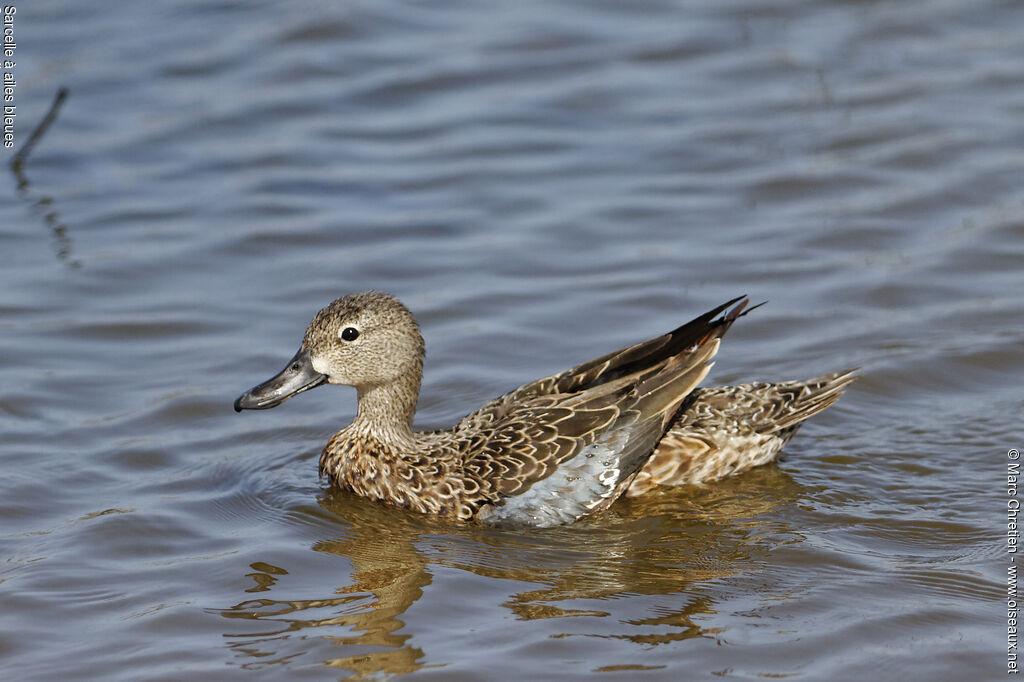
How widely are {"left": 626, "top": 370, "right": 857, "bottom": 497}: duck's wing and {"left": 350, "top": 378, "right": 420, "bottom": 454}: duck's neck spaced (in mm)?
1176

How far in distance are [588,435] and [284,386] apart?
4.82 ft

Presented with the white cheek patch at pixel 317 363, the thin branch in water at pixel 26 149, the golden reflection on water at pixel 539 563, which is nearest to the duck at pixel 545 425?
the white cheek patch at pixel 317 363

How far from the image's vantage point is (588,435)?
22.3 feet

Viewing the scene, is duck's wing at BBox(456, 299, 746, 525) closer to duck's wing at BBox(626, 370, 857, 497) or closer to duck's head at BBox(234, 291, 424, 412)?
duck's wing at BBox(626, 370, 857, 497)

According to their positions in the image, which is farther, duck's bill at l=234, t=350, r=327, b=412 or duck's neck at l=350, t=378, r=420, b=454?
A: duck's neck at l=350, t=378, r=420, b=454

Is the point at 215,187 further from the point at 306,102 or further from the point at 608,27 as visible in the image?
the point at 608,27

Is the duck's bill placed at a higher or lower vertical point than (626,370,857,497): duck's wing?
higher

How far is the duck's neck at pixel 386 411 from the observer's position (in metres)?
7.20

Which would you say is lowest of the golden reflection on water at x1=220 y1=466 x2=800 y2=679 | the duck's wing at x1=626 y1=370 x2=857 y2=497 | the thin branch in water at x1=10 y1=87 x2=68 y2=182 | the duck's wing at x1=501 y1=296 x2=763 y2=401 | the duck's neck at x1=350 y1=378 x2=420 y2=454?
the golden reflection on water at x1=220 y1=466 x2=800 y2=679

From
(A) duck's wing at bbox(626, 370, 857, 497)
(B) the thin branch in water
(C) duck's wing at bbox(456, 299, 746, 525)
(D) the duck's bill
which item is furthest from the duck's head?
(B) the thin branch in water

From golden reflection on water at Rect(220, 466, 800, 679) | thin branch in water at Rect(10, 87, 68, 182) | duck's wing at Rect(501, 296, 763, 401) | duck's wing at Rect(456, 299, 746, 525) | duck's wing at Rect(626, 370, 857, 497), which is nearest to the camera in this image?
golden reflection on water at Rect(220, 466, 800, 679)

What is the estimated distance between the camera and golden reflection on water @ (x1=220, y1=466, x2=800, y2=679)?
18.2 ft

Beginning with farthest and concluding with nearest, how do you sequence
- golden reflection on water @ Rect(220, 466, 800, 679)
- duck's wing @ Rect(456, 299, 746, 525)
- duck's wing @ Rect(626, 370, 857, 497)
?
duck's wing @ Rect(626, 370, 857, 497) → duck's wing @ Rect(456, 299, 746, 525) → golden reflection on water @ Rect(220, 466, 800, 679)

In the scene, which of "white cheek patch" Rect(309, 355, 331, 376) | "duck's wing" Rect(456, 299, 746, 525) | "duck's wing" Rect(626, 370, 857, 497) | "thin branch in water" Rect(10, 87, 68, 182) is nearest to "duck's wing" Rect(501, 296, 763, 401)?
"duck's wing" Rect(456, 299, 746, 525)
